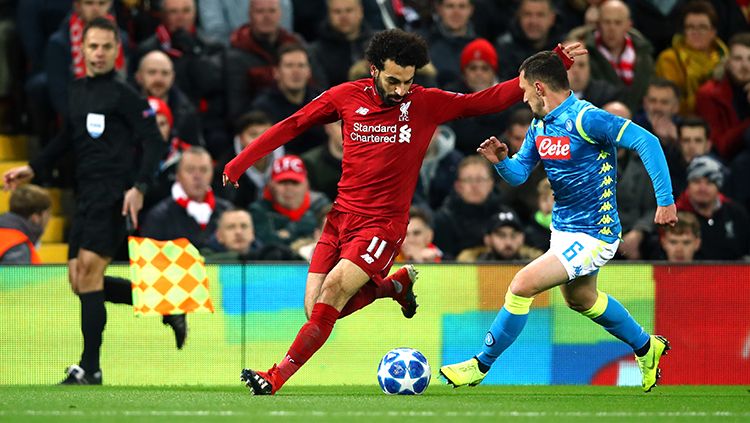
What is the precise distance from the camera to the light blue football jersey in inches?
360

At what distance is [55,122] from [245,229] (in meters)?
2.97

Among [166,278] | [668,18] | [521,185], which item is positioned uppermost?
[668,18]

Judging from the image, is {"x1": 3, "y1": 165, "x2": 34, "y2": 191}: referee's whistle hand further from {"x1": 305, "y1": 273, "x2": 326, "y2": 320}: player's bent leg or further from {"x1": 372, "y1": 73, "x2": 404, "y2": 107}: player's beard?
{"x1": 372, "y1": 73, "x2": 404, "y2": 107}: player's beard

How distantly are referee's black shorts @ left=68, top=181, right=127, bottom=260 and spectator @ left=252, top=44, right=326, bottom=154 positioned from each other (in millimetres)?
3244

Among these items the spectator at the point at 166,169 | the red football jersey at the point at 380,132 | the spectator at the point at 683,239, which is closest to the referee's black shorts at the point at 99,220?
the red football jersey at the point at 380,132

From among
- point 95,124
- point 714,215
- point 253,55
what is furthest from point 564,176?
point 253,55

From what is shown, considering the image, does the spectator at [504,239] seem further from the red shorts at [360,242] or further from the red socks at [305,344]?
the red socks at [305,344]

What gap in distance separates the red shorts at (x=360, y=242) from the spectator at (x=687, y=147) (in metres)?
4.84

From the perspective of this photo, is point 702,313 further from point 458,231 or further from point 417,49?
point 417,49

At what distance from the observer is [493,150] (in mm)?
9383

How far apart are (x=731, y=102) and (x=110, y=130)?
6.48 m

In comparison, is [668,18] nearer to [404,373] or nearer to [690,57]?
[690,57]

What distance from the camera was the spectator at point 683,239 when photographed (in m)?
12.4

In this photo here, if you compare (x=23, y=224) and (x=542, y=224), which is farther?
(x=542, y=224)
